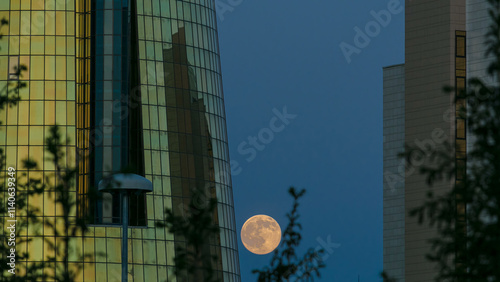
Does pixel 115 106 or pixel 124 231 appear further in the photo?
pixel 115 106

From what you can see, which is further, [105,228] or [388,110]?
[388,110]

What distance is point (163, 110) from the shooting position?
353ft

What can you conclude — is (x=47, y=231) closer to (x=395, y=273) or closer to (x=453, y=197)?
(x=395, y=273)

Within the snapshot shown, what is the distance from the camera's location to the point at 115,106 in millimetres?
105562

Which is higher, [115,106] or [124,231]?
[115,106]

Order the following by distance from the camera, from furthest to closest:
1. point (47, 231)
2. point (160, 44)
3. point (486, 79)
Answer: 1. point (486, 79)
2. point (160, 44)
3. point (47, 231)

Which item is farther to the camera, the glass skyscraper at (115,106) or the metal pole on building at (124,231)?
the glass skyscraper at (115,106)

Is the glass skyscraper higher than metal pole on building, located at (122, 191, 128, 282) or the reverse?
higher

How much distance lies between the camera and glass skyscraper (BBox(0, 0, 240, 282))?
340ft

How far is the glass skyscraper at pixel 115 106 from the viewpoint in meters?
104

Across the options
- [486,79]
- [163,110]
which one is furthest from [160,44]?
[486,79]

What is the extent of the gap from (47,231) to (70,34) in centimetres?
2110

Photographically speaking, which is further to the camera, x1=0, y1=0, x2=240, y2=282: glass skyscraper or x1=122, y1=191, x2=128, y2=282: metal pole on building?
x1=0, y1=0, x2=240, y2=282: glass skyscraper

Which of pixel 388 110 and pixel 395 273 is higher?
pixel 388 110
